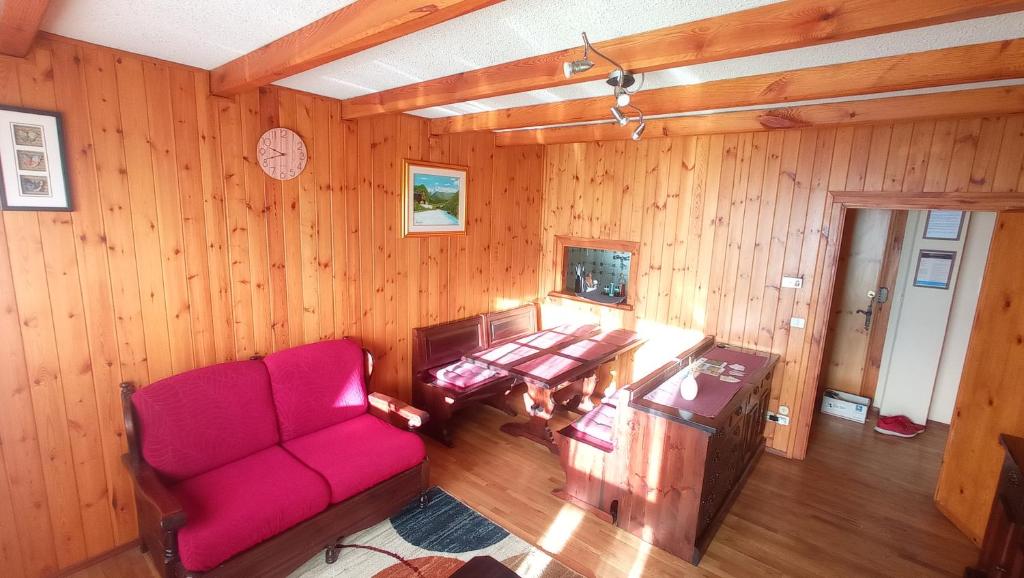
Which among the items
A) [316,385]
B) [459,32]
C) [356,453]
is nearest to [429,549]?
[356,453]

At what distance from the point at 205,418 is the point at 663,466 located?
244 cm

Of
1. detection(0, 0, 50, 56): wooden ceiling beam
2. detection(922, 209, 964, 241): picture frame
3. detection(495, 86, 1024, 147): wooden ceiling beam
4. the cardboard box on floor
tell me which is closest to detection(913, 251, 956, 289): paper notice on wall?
detection(922, 209, 964, 241): picture frame

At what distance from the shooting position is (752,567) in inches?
98.7

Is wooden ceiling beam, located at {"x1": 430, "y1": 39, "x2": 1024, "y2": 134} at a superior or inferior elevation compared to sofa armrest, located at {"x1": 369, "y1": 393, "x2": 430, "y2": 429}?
superior

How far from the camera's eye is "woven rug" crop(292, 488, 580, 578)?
2.38 meters

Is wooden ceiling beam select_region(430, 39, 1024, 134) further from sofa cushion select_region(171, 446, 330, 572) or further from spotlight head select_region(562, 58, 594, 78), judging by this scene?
sofa cushion select_region(171, 446, 330, 572)

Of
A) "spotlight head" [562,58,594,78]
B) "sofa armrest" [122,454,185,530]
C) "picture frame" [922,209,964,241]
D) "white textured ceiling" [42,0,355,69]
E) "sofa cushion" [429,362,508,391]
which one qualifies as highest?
"white textured ceiling" [42,0,355,69]

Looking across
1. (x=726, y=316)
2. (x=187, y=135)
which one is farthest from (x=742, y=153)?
(x=187, y=135)

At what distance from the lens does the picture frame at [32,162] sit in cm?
195

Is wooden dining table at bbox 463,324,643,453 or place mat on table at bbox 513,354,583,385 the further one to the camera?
wooden dining table at bbox 463,324,643,453

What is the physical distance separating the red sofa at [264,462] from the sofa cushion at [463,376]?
2.00 feet

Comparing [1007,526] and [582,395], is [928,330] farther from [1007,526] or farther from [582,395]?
[582,395]

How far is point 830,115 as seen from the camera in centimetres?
285

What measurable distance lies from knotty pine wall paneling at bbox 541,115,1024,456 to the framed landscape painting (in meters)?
1.26
